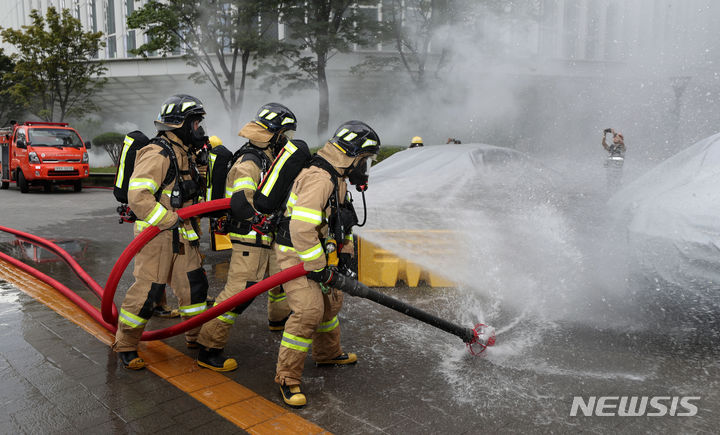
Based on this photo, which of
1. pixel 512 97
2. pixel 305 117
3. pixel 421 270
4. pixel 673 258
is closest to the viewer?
pixel 673 258

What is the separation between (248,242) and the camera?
369cm

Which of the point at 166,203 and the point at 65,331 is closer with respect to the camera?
the point at 166,203

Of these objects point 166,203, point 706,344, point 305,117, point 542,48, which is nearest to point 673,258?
point 706,344

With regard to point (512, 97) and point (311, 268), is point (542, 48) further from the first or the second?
point (311, 268)

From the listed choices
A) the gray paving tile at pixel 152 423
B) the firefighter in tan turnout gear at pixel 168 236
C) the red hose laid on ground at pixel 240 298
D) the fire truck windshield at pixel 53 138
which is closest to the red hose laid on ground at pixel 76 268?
the firefighter in tan turnout gear at pixel 168 236

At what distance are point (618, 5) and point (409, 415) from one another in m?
9.58

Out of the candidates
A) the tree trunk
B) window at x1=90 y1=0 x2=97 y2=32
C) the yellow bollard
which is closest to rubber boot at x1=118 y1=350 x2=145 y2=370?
the yellow bollard

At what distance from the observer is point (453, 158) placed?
7.35 metres

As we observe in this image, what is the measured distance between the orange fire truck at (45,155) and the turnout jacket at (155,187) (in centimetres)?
1374

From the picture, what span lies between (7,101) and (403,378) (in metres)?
35.5

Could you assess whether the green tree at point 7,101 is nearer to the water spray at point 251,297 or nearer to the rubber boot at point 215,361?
the water spray at point 251,297

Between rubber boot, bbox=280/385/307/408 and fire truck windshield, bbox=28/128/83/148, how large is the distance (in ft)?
50.6

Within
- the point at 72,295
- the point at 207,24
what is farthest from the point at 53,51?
the point at 72,295

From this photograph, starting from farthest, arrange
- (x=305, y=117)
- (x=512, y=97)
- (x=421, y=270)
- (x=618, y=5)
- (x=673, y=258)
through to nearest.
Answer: (x=305, y=117) < (x=512, y=97) < (x=618, y=5) < (x=421, y=270) < (x=673, y=258)
